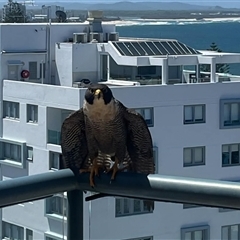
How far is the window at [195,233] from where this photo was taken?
22.6m

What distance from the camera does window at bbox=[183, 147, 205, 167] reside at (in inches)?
933

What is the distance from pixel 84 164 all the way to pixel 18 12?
2992cm

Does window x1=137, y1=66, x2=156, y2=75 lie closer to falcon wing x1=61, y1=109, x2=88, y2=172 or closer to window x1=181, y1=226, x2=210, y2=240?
window x1=181, y1=226, x2=210, y2=240

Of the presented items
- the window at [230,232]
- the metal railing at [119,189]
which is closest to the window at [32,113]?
the window at [230,232]

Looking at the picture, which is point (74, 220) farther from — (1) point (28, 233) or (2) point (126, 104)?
(1) point (28, 233)

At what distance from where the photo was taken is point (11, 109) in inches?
991

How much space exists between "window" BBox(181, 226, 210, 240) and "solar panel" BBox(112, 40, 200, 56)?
17.7ft

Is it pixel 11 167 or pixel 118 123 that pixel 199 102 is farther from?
pixel 118 123

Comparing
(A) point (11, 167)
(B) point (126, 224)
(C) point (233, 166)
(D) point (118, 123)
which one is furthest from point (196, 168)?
(D) point (118, 123)

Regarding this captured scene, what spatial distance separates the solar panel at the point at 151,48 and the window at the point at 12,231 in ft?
18.4

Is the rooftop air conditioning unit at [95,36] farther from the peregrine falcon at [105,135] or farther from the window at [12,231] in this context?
the peregrine falcon at [105,135]

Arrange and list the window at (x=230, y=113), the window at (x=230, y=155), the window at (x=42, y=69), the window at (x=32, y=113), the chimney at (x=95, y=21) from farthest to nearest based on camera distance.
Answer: the chimney at (x=95, y=21) → the window at (x=42, y=69) → the window at (x=230, y=155) → the window at (x=230, y=113) → the window at (x=32, y=113)

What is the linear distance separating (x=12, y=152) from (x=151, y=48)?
15.7 feet

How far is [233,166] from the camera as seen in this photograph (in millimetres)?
24469
